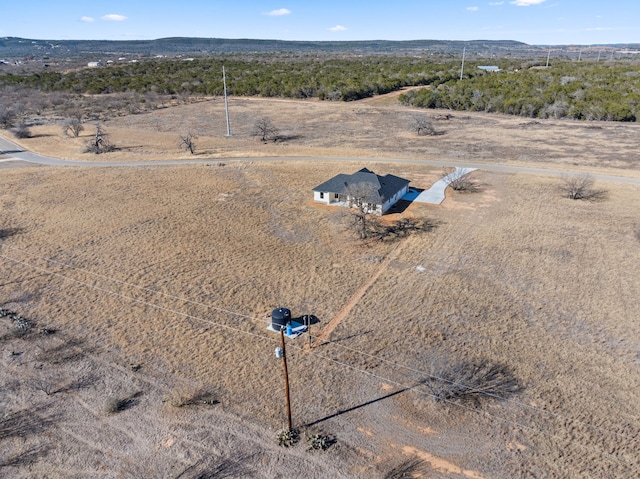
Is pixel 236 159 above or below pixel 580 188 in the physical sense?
above

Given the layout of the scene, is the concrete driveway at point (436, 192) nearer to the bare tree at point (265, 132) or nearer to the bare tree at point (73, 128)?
the bare tree at point (265, 132)

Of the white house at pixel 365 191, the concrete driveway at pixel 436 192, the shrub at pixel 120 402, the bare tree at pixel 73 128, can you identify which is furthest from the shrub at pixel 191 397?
the bare tree at pixel 73 128

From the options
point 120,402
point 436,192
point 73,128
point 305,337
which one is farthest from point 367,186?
point 73,128

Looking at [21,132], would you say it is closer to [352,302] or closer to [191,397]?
[352,302]

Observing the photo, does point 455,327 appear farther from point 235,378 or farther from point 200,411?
point 200,411

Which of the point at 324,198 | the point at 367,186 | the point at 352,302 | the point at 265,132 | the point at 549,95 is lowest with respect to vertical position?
the point at 352,302

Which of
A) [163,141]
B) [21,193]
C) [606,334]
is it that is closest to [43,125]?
[163,141]

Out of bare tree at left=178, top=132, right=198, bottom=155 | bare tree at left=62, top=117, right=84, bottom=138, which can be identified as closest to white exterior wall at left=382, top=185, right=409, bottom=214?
bare tree at left=178, top=132, right=198, bottom=155
